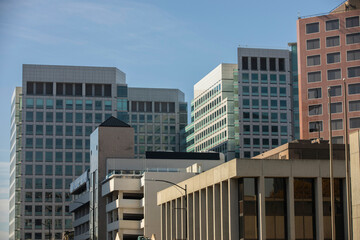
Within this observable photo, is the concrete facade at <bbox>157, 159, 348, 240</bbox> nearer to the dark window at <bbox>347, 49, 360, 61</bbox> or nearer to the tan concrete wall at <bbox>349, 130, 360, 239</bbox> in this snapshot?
the tan concrete wall at <bbox>349, 130, 360, 239</bbox>

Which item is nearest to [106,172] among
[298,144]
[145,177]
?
[145,177]

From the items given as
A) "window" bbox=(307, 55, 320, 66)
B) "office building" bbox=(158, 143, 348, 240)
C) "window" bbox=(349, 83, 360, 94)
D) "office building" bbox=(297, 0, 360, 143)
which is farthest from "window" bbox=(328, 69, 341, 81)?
"office building" bbox=(158, 143, 348, 240)

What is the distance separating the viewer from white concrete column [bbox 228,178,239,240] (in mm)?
70500

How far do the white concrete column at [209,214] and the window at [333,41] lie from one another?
5536 cm

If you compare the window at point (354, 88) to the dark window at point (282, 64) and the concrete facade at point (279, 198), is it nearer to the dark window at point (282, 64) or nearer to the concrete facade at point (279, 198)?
the concrete facade at point (279, 198)

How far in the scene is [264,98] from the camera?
192375 mm

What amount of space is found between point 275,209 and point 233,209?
163 inches

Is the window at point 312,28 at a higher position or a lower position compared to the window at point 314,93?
higher

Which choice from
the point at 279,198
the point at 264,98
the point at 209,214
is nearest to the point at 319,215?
the point at 279,198

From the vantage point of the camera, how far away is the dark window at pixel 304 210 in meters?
69.1

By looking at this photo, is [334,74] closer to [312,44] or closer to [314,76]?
[314,76]

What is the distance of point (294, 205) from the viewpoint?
69.0 m

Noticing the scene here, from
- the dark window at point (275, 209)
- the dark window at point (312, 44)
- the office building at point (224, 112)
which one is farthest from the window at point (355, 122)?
the office building at point (224, 112)

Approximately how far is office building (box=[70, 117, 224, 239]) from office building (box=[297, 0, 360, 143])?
18.0 meters
